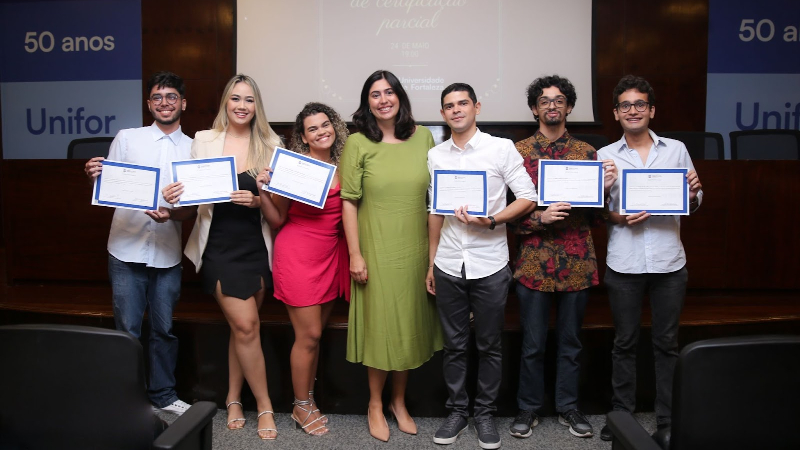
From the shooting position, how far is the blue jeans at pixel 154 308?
2525mm

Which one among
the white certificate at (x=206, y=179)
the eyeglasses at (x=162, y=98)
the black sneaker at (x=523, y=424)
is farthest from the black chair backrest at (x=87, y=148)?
the black sneaker at (x=523, y=424)

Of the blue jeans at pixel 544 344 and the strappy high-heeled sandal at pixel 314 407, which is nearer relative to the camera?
the blue jeans at pixel 544 344

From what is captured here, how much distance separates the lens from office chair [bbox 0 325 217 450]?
49.8 inches

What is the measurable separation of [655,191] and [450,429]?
1280 millimetres

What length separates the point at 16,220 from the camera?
358cm

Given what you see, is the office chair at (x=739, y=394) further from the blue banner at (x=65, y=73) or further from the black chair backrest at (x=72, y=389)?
the blue banner at (x=65, y=73)

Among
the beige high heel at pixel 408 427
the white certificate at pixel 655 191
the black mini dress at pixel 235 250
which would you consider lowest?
the beige high heel at pixel 408 427

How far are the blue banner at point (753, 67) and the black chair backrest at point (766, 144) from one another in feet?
4.04

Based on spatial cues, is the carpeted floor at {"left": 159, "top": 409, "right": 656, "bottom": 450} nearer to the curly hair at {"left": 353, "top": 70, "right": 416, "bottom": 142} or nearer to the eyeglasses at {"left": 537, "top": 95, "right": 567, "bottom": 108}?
the curly hair at {"left": 353, "top": 70, "right": 416, "bottom": 142}

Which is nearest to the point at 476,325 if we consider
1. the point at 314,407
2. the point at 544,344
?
the point at 544,344

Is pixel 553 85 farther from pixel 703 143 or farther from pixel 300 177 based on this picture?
pixel 703 143

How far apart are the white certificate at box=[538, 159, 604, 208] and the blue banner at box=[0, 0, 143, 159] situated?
5.22 metres

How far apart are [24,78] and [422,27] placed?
4.56 metres

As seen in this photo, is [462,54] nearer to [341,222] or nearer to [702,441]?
[341,222]
